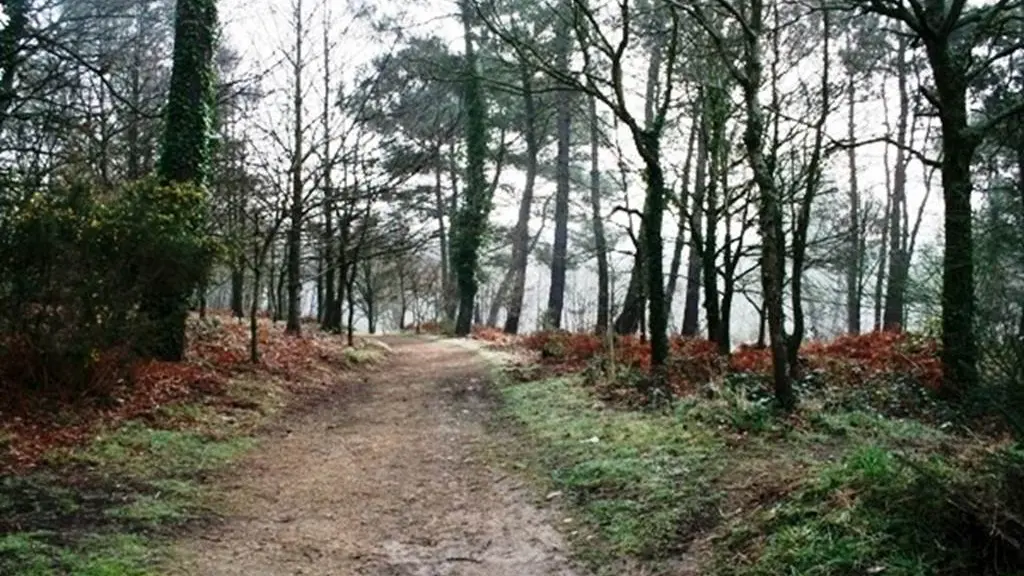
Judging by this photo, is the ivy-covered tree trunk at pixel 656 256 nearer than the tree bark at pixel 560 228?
Yes

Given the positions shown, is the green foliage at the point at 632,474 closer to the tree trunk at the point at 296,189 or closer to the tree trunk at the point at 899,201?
the tree trunk at the point at 296,189

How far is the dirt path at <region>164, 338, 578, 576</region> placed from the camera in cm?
442

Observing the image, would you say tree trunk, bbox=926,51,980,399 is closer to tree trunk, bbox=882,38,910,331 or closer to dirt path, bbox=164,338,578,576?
dirt path, bbox=164,338,578,576

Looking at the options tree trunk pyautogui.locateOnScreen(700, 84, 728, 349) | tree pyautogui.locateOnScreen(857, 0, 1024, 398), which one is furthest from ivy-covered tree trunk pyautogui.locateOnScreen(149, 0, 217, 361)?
tree pyautogui.locateOnScreen(857, 0, 1024, 398)

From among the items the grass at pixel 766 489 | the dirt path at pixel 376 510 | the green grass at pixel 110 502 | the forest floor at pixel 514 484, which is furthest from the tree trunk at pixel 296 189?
the grass at pixel 766 489

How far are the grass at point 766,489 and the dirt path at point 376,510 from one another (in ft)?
1.58

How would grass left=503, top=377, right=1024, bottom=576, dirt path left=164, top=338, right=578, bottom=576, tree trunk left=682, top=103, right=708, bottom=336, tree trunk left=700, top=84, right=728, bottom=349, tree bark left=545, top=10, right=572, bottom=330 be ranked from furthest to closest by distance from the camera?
tree bark left=545, top=10, right=572, bottom=330, tree trunk left=682, top=103, right=708, bottom=336, tree trunk left=700, top=84, right=728, bottom=349, dirt path left=164, top=338, right=578, bottom=576, grass left=503, top=377, right=1024, bottom=576

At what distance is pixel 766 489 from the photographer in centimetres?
464

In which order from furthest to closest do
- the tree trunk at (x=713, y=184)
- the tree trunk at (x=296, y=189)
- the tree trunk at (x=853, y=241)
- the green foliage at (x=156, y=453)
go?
the tree trunk at (x=853, y=241) → the tree trunk at (x=296, y=189) → the tree trunk at (x=713, y=184) → the green foliage at (x=156, y=453)

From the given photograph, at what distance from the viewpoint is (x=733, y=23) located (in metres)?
12.2

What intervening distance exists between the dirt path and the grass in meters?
0.48

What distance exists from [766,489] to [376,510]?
2.80 m

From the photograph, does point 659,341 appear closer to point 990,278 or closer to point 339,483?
point 990,278

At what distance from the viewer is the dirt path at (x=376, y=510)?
4.42 metres
